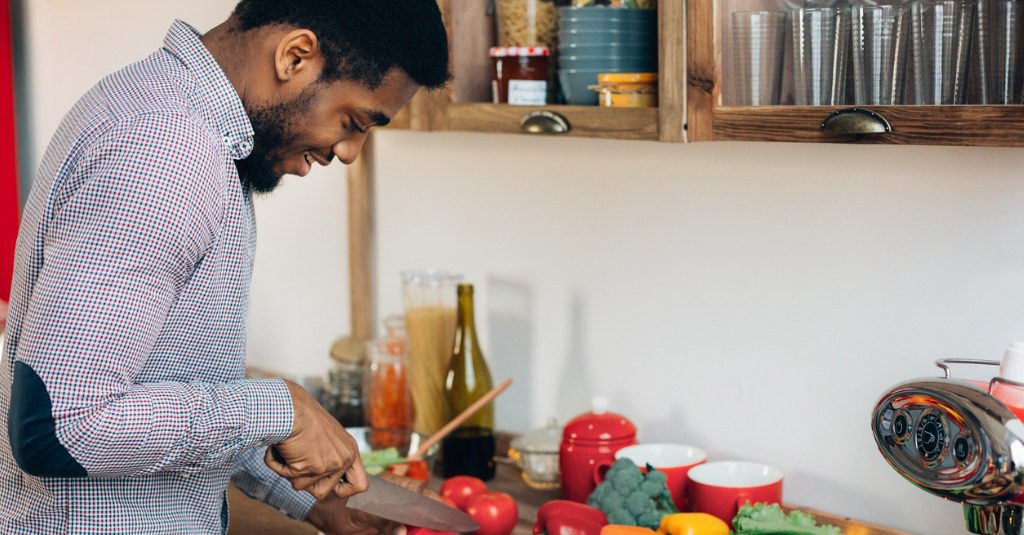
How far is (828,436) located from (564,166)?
2.02ft

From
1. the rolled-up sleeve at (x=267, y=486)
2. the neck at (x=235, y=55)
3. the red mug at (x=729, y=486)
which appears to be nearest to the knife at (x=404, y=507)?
the rolled-up sleeve at (x=267, y=486)

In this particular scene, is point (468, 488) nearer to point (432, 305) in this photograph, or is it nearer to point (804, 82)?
point (432, 305)

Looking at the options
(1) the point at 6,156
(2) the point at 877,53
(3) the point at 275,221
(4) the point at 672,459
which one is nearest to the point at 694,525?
(4) the point at 672,459

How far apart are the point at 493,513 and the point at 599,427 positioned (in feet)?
0.70

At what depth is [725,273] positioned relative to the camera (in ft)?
5.82

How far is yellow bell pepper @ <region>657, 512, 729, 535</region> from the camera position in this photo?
147cm

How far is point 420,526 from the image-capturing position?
1500 millimetres

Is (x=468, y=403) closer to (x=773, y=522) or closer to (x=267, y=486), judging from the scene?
(x=267, y=486)

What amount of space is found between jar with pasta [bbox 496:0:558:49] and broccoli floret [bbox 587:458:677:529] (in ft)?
2.06

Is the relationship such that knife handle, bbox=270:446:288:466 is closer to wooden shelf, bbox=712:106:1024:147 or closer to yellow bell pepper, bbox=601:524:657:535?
yellow bell pepper, bbox=601:524:657:535

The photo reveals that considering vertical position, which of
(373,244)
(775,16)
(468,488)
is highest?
(775,16)

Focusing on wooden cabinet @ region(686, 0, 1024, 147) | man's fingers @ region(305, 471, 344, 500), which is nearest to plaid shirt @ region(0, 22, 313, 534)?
man's fingers @ region(305, 471, 344, 500)

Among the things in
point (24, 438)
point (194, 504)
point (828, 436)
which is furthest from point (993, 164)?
point (24, 438)

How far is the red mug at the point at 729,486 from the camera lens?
156 cm
